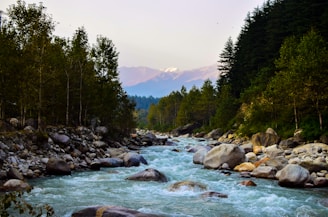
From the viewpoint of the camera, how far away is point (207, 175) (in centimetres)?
1825

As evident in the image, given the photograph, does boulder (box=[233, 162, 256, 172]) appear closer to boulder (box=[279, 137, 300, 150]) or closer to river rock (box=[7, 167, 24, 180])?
boulder (box=[279, 137, 300, 150])

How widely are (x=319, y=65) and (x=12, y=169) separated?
2334 centimetres

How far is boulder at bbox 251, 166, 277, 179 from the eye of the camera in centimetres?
1762

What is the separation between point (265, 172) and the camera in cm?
1778

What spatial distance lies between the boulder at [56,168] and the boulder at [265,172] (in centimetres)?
976

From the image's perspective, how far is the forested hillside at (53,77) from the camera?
22578 millimetres

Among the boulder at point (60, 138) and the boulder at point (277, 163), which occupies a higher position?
the boulder at point (60, 138)

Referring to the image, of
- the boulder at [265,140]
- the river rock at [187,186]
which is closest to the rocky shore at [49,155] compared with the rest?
the river rock at [187,186]

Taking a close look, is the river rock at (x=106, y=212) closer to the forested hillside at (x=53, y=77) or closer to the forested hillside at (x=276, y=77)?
the forested hillside at (x=53, y=77)

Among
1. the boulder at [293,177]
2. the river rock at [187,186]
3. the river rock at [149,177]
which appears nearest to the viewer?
the river rock at [187,186]

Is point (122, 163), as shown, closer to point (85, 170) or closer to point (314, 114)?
point (85, 170)

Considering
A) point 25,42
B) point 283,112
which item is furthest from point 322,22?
point 25,42

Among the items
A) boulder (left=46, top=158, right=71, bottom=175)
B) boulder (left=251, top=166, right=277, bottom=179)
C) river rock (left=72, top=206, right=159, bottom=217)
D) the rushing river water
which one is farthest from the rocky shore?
boulder (left=251, top=166, right=277, bottom=179)

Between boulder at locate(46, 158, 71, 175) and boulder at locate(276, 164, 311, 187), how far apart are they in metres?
10.5
